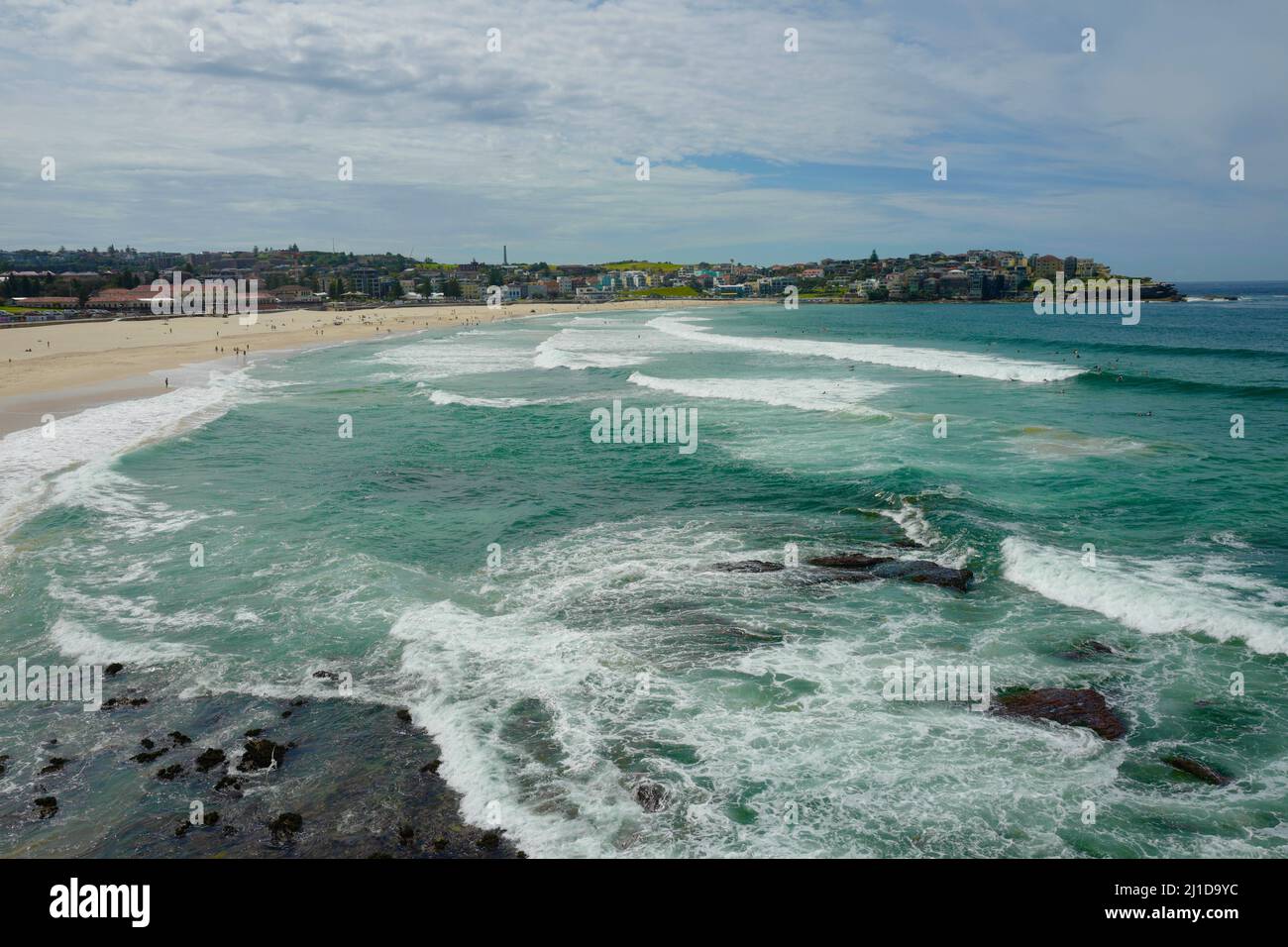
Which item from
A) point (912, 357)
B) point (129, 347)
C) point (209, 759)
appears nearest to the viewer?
point (209, 759)

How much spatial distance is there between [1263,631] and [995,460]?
13619 millimetres

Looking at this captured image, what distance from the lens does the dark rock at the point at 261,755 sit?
34.9 feet

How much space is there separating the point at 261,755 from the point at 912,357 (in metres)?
56.9

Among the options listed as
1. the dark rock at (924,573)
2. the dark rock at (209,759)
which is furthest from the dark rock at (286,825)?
the dark rock at (924,573)

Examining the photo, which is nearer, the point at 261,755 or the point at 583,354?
the point at 261,755

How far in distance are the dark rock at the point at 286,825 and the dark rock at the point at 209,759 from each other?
1.75 metres

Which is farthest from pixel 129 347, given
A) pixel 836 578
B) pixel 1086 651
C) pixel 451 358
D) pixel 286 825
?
pixel 1086 651

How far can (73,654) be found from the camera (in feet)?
45.0

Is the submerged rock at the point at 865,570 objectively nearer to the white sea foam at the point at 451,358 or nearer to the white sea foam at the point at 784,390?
the white sea foam at the point at 784,390

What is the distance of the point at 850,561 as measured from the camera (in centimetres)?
1770

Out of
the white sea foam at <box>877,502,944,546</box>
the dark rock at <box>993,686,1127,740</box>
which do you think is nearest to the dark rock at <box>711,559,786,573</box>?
the white sea foam at <box>877,502,944,546</box>

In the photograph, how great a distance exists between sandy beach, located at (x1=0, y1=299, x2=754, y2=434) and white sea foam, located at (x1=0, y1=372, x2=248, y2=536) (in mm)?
1992

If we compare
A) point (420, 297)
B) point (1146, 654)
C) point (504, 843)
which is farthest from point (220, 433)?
point (420, 297)

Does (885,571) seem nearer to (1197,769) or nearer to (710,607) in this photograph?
(710,607)
